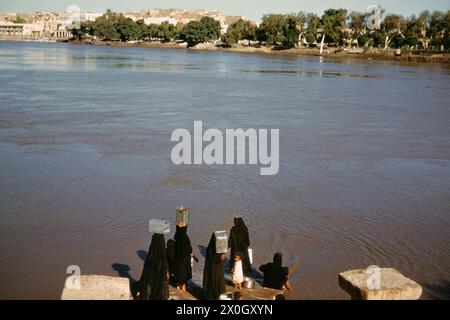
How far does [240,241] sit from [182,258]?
1.32 m

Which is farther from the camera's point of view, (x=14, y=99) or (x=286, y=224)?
(x=14, y=99)

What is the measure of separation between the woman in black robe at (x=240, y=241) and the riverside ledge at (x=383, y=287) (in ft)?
6.88

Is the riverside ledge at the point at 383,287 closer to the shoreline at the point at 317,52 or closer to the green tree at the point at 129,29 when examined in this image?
the shoreline at the point at 317,52

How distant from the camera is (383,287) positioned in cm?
770

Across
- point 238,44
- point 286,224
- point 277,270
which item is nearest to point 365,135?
point 286,224

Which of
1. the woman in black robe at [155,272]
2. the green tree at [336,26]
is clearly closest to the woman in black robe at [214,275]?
the woman in black robe at [155,272]

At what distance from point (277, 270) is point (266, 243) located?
2.92 m

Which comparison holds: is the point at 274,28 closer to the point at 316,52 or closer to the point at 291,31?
the point at 291,31

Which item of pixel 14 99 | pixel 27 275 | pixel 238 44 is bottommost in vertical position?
pixel 27 275

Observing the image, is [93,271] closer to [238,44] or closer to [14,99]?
[14,99]

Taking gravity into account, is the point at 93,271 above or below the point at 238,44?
below

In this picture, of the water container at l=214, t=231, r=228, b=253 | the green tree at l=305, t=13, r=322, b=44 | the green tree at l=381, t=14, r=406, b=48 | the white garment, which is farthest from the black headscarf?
the green tree at l=305, t=13, r=322, b=44

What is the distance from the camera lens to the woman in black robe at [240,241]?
9680mm

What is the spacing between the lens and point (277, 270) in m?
8.83
